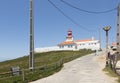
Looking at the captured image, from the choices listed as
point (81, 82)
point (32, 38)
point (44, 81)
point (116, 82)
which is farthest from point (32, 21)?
point (116, 82)

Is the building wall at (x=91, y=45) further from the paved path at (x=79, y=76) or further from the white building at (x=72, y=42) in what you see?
the paved path at (x=79, y=76)

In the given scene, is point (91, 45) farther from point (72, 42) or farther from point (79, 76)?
point (79, 76)

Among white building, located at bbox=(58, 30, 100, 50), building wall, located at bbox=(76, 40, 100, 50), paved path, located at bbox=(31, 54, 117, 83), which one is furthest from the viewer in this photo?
white building, located at bbox=(58, 30, 100, 50)

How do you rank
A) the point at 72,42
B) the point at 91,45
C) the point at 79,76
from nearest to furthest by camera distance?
the point at 79,76
the point at 91,45
the point at 72,42

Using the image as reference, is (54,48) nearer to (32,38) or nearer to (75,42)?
(75,42)

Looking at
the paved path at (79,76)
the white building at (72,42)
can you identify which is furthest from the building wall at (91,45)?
the paved path at (79,76)

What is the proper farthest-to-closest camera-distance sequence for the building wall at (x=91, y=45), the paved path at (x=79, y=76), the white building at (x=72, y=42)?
the white building at (x=72, y=42)
the building wall at (x=91, y=45)
the paved path at (x=79, y=76)

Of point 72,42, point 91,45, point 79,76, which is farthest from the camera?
point 72,42

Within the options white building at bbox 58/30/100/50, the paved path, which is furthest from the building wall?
the paved path

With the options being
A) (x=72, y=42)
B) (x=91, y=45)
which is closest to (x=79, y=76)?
(x=91, y=45)

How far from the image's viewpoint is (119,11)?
35000 millimetres

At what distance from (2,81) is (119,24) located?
1944 cm

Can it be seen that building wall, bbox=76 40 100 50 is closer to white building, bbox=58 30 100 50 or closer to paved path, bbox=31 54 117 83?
white building, bbox=58 30 100 50

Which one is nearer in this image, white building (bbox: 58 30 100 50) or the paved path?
the paved path
